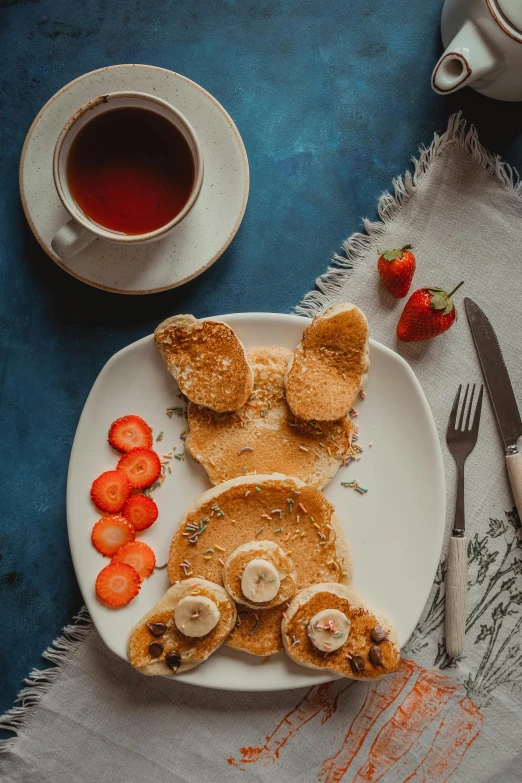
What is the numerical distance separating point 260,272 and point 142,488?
2.38ft

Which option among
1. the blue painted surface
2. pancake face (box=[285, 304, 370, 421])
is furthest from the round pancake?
the blue painted surface

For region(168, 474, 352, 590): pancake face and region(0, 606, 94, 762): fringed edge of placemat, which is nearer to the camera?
region(168, 474, 352, 590): pancake face

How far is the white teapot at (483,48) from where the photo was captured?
58.4 inches

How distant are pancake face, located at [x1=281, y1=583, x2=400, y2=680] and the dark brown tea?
109 cm

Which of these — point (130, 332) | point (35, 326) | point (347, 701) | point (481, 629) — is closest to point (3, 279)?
point (35, 326)

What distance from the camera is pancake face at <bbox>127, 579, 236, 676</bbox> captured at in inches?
67.3

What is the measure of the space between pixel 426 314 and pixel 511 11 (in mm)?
751

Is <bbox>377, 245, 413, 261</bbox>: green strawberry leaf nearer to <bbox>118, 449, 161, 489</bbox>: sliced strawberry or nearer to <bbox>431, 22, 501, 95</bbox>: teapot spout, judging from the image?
<bbox>431, 22, 501, 95</bbox>: teapot spout

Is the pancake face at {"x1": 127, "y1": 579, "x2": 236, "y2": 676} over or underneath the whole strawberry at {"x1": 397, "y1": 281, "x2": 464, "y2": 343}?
underneath

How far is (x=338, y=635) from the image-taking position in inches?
67.3

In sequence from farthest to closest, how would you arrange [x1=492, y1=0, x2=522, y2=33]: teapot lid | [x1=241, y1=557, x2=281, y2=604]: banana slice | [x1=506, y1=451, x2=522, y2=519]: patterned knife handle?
[x1=506, y1=451, x2=522, y2=519]: patterned knife handle
[x1=241, y1=557, x2=281, y2=604]: banana slice
[x1=492, y1=0, x2=522, y2=33]: teapot lid

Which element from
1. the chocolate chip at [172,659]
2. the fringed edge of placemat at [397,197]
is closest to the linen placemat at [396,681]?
the fringed edge of placemat at [397,197]

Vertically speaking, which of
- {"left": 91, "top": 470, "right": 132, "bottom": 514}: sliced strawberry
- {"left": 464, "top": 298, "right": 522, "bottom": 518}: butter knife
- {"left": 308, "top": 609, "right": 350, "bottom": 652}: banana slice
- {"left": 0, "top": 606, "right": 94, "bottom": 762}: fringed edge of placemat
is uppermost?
{"left": 464, "top": 298, "right": 522, "bottom": 518}: butter knife

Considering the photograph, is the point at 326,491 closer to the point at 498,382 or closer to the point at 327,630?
the point at 327,630
